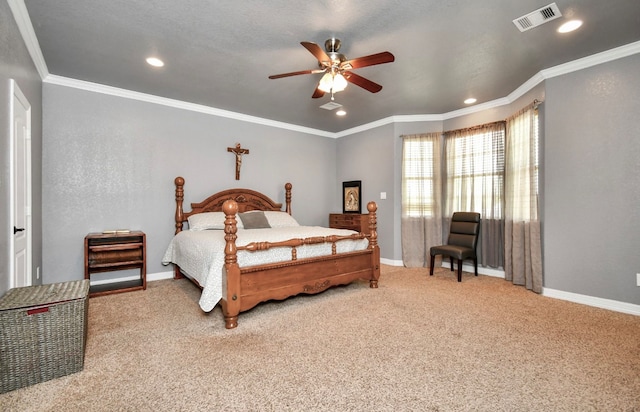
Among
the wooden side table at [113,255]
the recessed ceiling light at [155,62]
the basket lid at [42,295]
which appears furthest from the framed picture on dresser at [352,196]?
the basket lid at [42,295]

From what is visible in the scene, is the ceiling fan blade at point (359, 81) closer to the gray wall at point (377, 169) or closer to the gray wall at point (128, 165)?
the gray wall at point (377, 169)

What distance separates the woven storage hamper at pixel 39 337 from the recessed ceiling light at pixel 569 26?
14.4 ft

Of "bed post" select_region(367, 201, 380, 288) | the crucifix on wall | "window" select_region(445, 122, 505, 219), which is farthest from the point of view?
the crucifix on wall

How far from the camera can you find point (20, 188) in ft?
8.94

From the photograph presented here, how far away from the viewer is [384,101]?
4.51 metres

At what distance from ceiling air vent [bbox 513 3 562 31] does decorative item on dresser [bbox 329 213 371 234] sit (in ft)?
11.7

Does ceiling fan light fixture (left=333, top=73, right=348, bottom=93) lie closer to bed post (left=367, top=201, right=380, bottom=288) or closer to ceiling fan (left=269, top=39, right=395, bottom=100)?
ceiling fan (left=269, top=39, right=395, bottom=100)

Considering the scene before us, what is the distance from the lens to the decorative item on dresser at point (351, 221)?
5504 millimetres

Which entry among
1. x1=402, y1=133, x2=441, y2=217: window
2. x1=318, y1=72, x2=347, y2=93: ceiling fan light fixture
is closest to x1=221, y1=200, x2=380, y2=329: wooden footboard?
x1=318, y1=72, x2=347, y2=93: ceiling fan light fixture

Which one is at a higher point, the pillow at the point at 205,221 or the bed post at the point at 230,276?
the pillow at the point at 205,221

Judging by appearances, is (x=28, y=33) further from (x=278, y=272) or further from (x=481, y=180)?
(x=481, y=180)

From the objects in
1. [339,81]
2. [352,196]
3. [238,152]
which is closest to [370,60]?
[339,81]

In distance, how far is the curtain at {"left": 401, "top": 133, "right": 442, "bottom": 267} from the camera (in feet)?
16.8

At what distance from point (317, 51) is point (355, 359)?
2.37m
